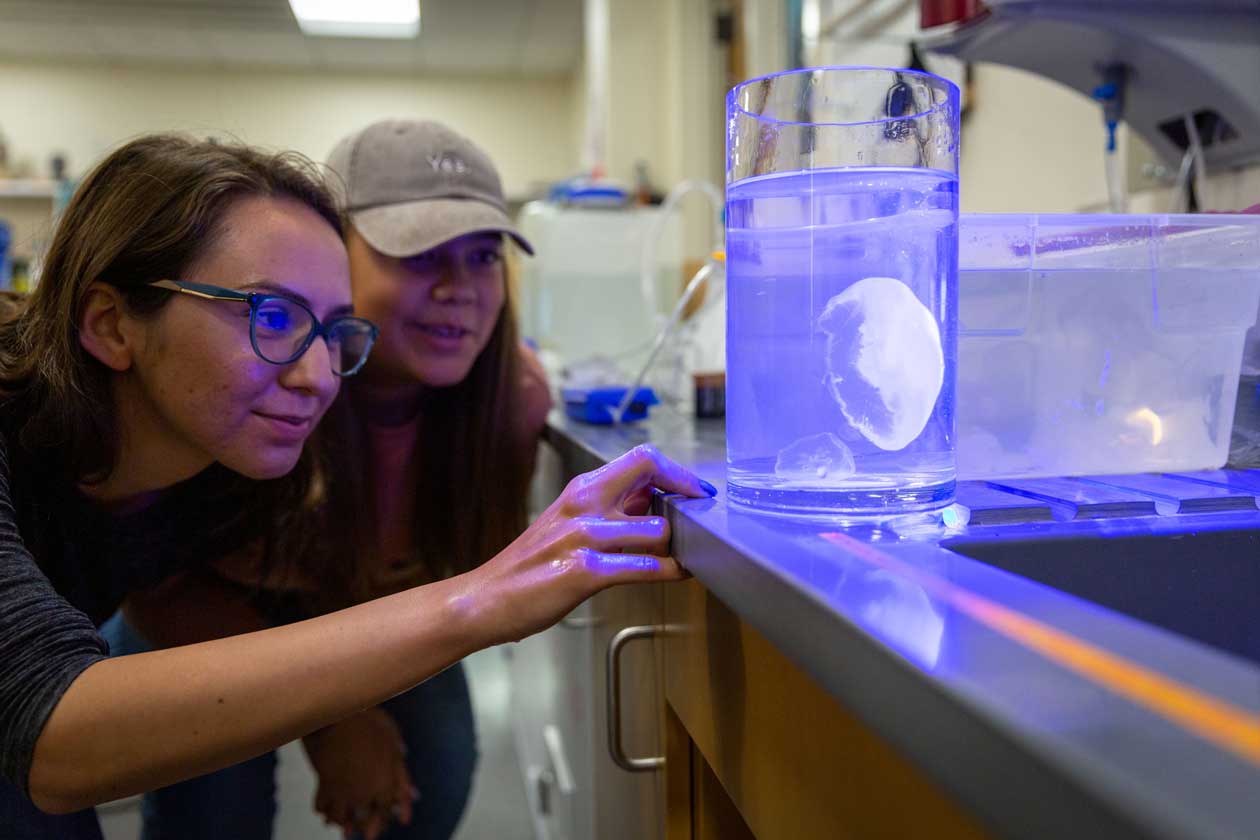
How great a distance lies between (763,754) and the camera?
48 centimetres

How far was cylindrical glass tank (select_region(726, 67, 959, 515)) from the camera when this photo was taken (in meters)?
0.52

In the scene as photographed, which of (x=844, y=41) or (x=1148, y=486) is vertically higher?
(x=844, y=41)

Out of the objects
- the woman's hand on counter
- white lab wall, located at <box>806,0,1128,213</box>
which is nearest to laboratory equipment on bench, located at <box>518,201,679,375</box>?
white lab wall, located at <box>806,0,1128,213</box>

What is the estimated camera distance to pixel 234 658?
50 centimetres

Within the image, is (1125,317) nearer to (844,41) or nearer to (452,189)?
(452,189)

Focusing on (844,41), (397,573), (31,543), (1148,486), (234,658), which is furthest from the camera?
(844,41)

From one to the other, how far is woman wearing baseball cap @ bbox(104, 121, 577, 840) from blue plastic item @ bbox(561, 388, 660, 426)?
0.10 m

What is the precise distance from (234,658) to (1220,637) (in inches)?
22.6

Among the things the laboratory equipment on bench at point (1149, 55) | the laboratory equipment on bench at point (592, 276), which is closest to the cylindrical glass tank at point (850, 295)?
the laboratory equipment on bench at point (1149, 55)

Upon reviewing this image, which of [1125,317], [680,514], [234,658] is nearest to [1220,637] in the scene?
[1125,317]

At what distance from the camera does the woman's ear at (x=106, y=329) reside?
2.58ft

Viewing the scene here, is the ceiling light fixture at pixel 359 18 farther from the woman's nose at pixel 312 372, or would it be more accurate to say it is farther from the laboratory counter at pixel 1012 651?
the laboratory counter at pixel 1012 651

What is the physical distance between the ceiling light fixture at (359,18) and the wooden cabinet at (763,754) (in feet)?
12.6

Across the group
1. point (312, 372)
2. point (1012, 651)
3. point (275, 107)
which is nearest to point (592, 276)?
point (312, 372)
